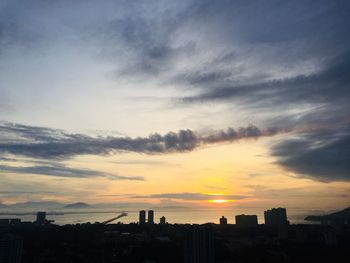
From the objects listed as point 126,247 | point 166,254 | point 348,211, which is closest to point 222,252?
point 166,254

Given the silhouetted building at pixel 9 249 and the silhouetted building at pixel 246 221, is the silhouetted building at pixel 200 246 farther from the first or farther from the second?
the silhouetted building at pixel 246 221

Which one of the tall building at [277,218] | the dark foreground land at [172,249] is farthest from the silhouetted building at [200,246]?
the tall building at [277,218]

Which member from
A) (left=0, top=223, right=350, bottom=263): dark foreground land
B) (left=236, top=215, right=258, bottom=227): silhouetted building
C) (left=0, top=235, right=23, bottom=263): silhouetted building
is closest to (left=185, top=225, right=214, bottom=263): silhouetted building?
(left=0, top=223, right=350, bottom=263): dark foreground land

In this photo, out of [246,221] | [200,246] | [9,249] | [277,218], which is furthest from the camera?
[246,221]

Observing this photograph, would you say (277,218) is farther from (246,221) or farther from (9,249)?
(9,249)

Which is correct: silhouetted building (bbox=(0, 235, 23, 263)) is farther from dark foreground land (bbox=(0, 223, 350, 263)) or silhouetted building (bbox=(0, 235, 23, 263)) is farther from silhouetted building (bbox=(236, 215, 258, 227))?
silhouetted building (bbox=(236, 215, 258, 227))

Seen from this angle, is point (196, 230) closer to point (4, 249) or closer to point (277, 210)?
point (4, 249)

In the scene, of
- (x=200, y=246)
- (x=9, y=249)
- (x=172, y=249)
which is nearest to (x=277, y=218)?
(x=172, y=249)
